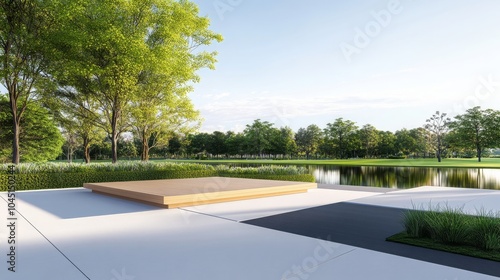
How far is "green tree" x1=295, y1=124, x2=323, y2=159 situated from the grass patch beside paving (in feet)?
243

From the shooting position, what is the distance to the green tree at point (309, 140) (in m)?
79.3

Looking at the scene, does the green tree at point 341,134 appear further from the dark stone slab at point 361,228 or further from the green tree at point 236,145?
the dark stone slab at point 361,228

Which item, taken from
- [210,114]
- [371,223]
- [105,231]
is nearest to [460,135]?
[210,114]

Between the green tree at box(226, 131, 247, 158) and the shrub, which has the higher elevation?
the green tree at box(226, 131, 247, 158)

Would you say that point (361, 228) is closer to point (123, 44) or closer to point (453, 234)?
point (453, 234)

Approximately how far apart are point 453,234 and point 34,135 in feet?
104

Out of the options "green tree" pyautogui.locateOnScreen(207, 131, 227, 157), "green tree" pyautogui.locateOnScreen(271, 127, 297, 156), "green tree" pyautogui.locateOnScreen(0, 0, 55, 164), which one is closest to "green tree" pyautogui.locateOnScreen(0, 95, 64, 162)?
"green tree" pyautogui.locateOnScreen(0, 0, 55, 164)

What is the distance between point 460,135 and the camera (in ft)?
169

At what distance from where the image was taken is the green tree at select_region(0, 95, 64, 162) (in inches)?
1035

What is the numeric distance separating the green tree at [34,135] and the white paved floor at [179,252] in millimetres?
23452

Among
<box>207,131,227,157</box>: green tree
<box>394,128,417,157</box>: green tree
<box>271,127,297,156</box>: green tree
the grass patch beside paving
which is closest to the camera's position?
the grass patch beside paving

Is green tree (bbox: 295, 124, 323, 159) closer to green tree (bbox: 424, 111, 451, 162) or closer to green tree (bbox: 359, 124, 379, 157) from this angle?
green tree (bbox: 359, 124, 379, 157)

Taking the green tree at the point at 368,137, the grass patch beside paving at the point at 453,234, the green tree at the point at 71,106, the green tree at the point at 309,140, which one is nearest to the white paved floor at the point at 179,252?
the grass patch beside paving at the point at 453,234

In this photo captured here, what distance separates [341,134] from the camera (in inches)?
2702
